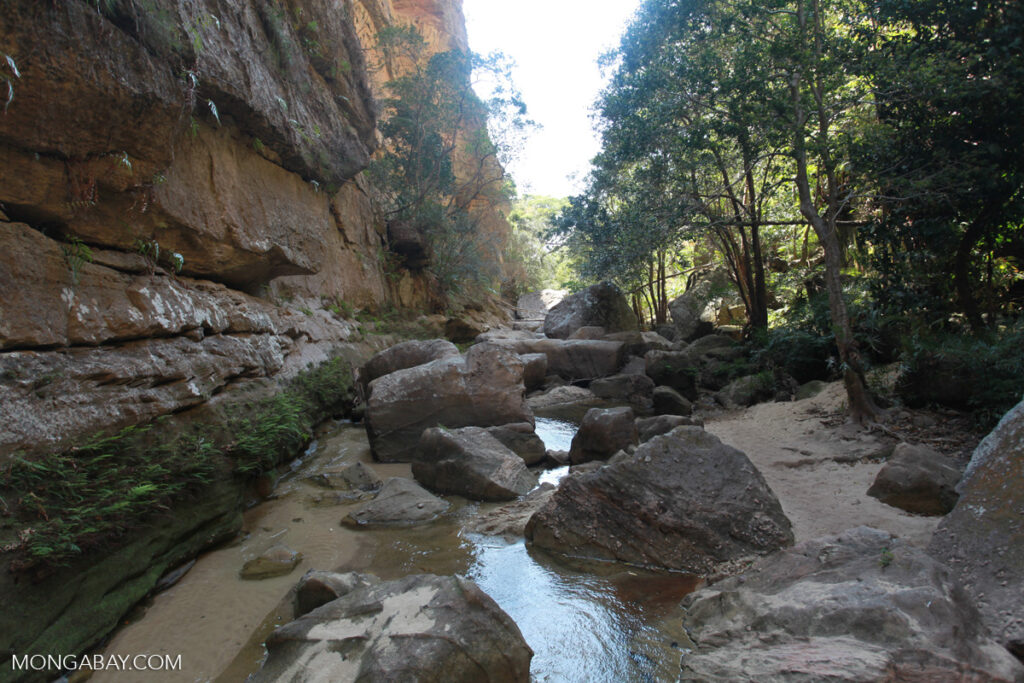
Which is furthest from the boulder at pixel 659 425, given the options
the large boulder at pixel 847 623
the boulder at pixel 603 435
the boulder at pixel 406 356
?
the boulder at pixel 406 356

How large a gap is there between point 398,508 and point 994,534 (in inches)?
167

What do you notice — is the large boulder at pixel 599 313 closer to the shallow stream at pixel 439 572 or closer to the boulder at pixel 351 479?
the boulder at pixel 351 479

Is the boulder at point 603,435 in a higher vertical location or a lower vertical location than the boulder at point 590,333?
lower

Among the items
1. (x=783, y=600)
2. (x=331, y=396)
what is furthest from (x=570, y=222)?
(x=783, y=600)

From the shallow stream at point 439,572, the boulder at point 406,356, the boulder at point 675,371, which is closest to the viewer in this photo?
the shallow stream at point 439,572

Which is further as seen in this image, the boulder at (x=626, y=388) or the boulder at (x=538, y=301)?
the boulder at (x=538, y=301)

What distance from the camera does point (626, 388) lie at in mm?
11281

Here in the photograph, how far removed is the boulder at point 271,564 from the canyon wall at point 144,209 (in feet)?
4.89

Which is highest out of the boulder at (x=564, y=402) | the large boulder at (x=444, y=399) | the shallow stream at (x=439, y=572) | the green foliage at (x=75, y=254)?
the green foliage at (x=75, y=254)

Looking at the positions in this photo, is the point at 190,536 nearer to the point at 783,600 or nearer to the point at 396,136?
the point at 783,600

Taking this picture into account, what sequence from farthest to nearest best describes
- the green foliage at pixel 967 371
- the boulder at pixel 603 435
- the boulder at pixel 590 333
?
the boulder at pixel 590 333
the boulder at pixel 603 435
the green foliage at pixel 967 371

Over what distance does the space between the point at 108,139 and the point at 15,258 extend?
1369 millimetres

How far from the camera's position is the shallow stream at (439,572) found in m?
2.88

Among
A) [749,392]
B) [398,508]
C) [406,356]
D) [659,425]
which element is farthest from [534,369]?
[398,508]
